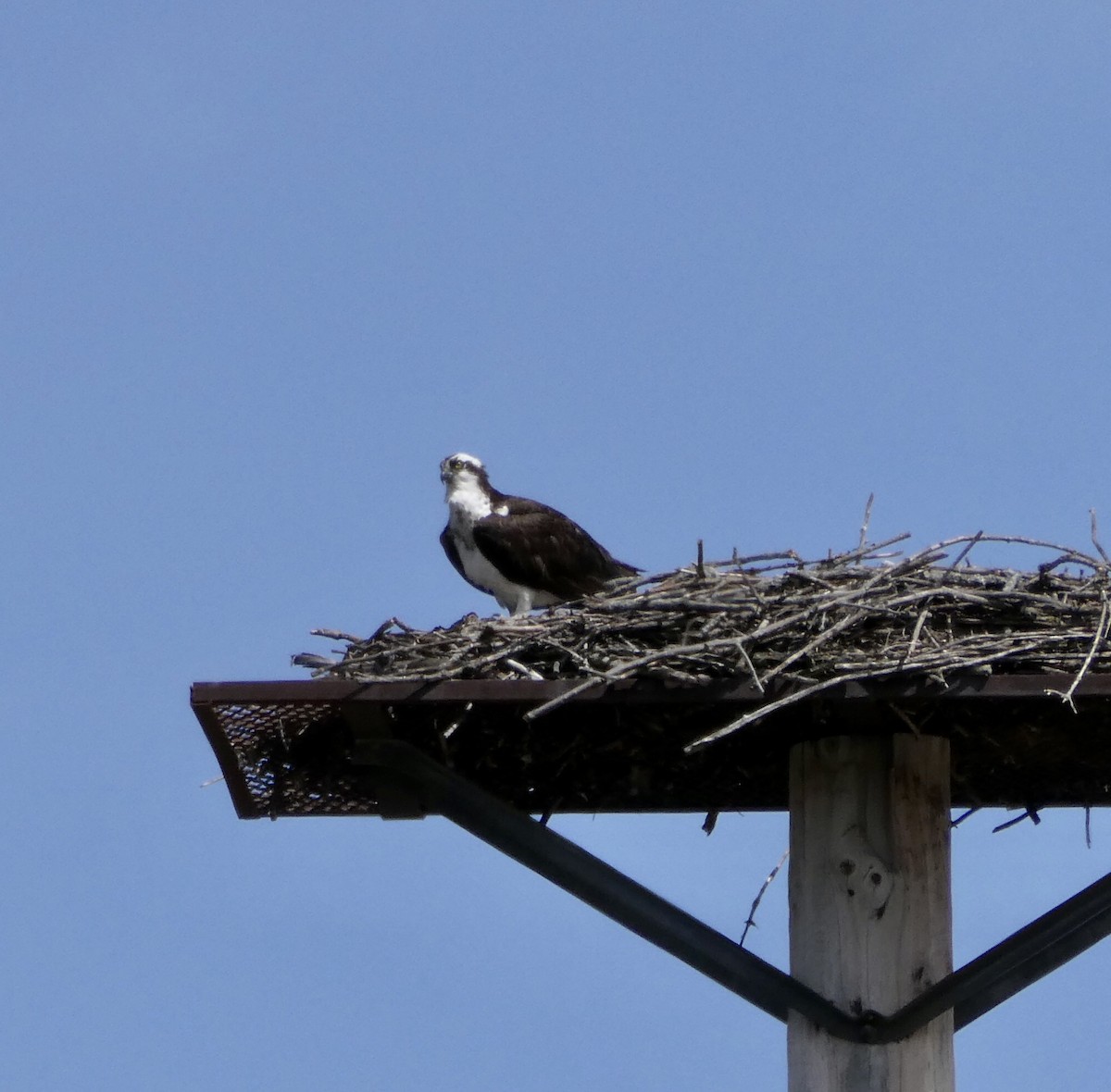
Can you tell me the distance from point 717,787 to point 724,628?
0.61 metres

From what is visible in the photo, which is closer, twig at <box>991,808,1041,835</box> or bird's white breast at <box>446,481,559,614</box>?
twig at <box>991,808,1041,835</box>

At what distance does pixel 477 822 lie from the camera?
195 inches

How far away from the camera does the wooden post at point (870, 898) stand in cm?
453

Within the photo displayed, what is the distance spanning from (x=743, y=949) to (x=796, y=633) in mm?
892

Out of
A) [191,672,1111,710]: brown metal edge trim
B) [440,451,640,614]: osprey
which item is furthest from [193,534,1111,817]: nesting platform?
[440,451,640,614]: osprey

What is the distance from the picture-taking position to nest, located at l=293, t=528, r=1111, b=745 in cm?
468

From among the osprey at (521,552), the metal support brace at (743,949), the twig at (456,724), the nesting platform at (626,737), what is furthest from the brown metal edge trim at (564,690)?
the osprey at (521,552)

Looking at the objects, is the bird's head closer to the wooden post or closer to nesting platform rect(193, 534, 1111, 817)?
nesting platform rect(193, 534, 1111, 817)

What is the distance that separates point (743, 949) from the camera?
15.1 ft

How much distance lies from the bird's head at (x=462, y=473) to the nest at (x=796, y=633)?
3401mm

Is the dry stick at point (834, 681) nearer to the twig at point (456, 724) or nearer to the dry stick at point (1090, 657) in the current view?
the dry stick at point (1090, 657)

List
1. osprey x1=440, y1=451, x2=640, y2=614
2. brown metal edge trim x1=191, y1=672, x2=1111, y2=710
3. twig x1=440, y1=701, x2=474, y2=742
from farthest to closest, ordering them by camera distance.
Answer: osprey x1=440, y1=451, x2=640, y2=614, twig x1=440, y1=701, x2=474, y2=742, brown metal edge trim x1=191, y1=672, x2=1111, y2=710

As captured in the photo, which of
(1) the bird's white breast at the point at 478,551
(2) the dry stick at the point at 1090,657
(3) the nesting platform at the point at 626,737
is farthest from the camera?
(1) the bird's white breast at the point at 478,551

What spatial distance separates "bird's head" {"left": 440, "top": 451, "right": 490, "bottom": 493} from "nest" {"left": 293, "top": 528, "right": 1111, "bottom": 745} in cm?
340
